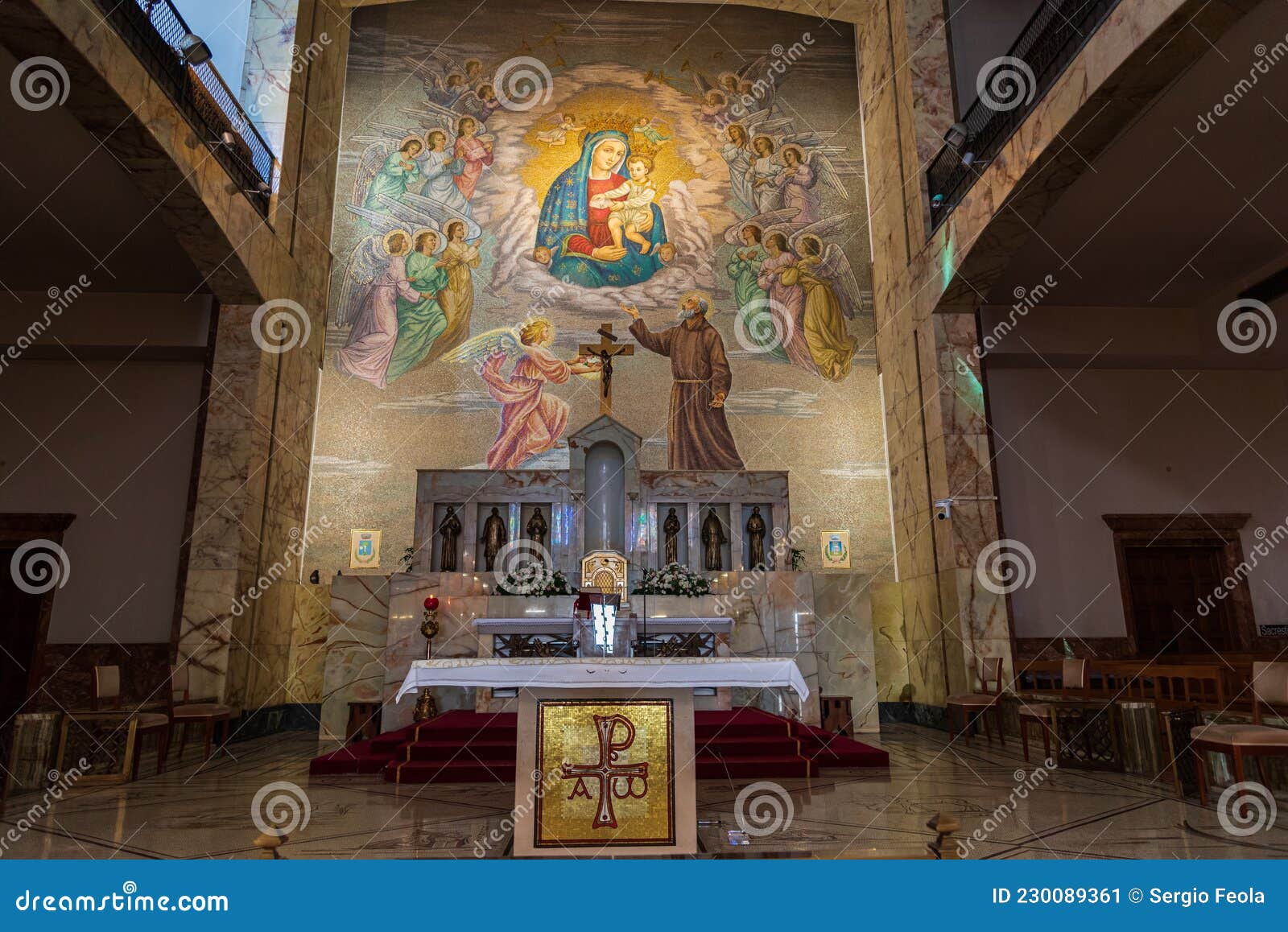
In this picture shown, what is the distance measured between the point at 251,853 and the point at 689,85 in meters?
12.6

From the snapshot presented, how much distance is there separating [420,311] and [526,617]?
5535 mm

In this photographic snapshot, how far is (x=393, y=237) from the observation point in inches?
493

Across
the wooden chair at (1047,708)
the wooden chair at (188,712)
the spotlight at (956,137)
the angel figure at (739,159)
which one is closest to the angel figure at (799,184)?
the angel figure at (739,159)

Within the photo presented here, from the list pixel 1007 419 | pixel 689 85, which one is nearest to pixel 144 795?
pixel 1007 419

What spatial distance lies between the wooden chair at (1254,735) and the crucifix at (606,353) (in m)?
6.71

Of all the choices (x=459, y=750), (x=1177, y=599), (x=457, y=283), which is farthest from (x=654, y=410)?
(x=1177, y=599)

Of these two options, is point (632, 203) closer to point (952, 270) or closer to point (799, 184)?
point (799, 184)

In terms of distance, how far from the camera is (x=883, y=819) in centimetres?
470

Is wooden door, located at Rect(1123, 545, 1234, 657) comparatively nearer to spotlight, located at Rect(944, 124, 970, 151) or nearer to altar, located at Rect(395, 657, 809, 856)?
spotlight, located at Rect(944, 124, 970, 151)

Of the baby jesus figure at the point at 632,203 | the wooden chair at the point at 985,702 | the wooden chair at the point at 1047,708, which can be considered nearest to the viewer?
the wooden chair at the point at 1047,708

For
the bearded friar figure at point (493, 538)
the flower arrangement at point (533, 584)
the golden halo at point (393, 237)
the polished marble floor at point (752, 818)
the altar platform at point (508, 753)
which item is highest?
the golden halo at point (393, 237)

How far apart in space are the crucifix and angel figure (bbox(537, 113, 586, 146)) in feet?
12.5

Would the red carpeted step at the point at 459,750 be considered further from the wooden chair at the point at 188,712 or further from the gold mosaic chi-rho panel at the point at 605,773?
→ the gold mosaic chi-rho panel at the point at 605,773

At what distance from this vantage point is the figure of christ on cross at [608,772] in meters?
3.93
